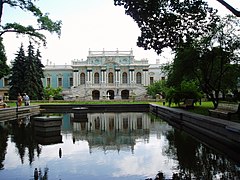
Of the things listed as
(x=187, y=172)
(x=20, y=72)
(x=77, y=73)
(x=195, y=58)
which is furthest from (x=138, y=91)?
(x=187, y=172)

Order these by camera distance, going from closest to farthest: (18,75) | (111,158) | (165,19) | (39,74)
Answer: (111,158), (165,19), (18,75), (39,74)

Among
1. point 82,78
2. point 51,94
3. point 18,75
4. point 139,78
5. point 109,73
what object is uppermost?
point 109,73

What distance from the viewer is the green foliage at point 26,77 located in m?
44.0

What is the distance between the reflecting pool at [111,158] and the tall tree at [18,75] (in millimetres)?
34952

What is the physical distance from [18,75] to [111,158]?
40.6 metres

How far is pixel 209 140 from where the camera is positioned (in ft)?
33.0

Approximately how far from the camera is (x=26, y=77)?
4428cm

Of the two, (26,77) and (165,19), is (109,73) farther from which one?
(165,19)

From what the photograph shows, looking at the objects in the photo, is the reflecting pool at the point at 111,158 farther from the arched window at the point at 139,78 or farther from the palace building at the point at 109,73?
the arched window at the point at 139,78

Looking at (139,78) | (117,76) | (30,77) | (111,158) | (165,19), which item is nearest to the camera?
(111,158)

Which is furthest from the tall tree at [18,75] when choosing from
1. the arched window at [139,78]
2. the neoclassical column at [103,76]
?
the arched window at [139,78]

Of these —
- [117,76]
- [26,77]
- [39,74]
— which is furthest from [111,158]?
[117,76]

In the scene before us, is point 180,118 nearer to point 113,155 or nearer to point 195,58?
point 195,58

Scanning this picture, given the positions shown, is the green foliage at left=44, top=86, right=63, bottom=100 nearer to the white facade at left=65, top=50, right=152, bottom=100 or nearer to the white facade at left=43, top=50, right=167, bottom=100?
the white facade at left=43, top=50, right=167, bottom=100
